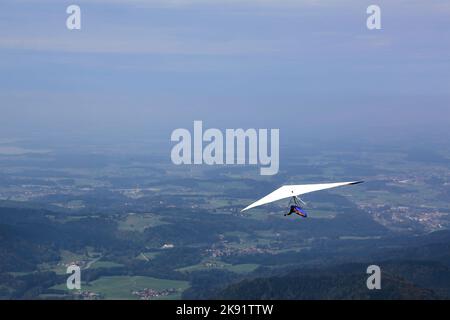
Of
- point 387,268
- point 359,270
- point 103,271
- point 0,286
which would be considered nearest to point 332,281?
point 359,270
